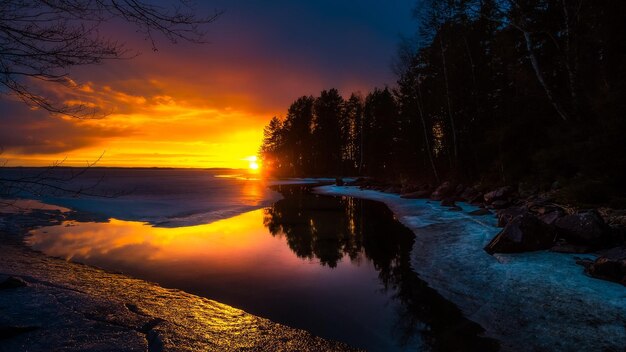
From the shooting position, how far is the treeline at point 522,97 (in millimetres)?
10172

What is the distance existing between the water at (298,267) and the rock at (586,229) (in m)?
3.70

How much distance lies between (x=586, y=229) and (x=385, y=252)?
4504 millimetres

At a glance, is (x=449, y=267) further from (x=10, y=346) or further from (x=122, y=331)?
(x=10, y=346)

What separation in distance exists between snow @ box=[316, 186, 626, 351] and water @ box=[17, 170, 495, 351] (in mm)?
382

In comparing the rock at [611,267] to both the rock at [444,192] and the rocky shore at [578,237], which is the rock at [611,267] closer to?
the rocky shore at [578,237]

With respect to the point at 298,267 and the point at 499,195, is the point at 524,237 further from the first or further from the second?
the point at 499,195

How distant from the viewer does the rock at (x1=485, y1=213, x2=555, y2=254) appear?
25.0 ft

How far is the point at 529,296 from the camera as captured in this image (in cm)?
543

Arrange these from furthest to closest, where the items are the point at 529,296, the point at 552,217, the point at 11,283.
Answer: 1. the point at 552,217
2. the point at 529,296
3. the point at 11,283

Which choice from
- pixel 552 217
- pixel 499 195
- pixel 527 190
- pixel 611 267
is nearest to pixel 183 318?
pixel 611 267

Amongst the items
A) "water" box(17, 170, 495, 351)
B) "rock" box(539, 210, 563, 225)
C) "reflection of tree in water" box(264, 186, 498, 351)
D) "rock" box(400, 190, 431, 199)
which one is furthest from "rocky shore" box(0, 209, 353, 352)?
"rock" box(400, 190, 431, 199)

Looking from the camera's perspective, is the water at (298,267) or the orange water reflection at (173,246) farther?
the orange water reflection at (173,246)

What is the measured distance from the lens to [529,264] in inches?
267

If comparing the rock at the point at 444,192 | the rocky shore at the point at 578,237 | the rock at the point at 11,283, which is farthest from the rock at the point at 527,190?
the rock at the point at 11,283
